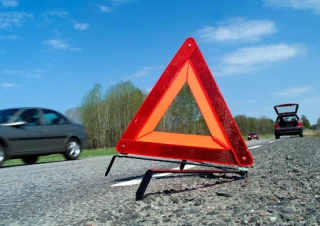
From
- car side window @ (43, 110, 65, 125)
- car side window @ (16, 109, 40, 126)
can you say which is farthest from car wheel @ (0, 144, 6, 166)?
car side window @ (43, 110, 65, 125)

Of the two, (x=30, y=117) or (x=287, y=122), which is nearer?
(x=30, y=117)

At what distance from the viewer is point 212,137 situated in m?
2.55

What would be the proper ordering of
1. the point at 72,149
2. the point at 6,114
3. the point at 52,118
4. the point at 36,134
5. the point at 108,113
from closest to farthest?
the point at 6,114, the point at 36,134, the point at 52,118, the point at 72,149, the point at 108,113

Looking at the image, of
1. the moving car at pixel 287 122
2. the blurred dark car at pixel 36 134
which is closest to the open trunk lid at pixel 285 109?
the moving car at pixel 287 122

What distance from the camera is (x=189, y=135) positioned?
8.74 feet

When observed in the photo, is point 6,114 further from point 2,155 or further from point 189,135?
point 189,135

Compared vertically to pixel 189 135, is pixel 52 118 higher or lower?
higher

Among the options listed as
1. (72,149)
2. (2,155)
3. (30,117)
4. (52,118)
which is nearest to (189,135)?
(2,155)

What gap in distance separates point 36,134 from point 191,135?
25.1ft

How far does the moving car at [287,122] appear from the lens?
23.4 m

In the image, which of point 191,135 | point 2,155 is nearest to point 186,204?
point 191,135

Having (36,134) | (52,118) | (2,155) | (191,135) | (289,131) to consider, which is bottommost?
(2,155)

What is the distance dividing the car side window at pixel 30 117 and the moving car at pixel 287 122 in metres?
18.4

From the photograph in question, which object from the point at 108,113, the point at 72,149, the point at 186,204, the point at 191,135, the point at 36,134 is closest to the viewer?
the point at 186,204
